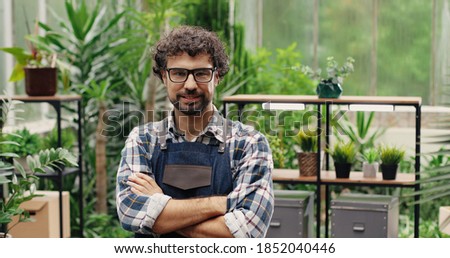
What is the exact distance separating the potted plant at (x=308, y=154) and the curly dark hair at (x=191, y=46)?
7.39 ft

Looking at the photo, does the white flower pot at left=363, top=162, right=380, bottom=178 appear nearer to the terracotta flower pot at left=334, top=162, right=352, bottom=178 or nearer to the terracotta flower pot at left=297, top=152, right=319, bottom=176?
the terracotta flower pot at left=334, top=162, right=352, bottom=178

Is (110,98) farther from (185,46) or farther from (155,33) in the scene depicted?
(185,46)

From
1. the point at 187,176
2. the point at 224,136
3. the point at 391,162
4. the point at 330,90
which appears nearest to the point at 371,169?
the point at 391,162

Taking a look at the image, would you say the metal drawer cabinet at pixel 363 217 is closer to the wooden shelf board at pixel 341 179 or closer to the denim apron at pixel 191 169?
the wooden shelf board at pixel 341 179

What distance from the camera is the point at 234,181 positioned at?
8.33 ft

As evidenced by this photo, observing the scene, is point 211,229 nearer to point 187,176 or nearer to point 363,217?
point 187,176

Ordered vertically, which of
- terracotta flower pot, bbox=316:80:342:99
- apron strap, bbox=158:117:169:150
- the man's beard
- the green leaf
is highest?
the green leaf

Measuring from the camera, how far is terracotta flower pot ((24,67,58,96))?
15.9 ft

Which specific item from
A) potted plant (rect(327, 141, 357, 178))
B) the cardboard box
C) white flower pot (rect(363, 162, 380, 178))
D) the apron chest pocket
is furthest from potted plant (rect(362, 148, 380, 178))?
the apron chest pocket

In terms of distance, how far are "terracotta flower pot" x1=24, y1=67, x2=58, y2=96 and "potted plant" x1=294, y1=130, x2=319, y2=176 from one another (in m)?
1.67

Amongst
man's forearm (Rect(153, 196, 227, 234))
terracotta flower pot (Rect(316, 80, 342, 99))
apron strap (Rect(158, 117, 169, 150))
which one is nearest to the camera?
man's forearm (Rect(153, 196, 227, 234))

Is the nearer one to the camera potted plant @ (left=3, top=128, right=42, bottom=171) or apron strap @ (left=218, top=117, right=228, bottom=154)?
apron strap @ (left=218, top=117, right=228, bottom=154)

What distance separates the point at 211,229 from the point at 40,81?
2726 mm
